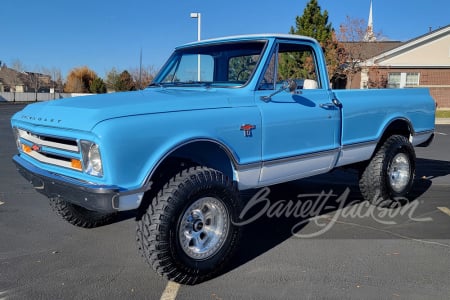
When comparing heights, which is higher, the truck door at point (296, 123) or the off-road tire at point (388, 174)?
the truck door at point (296, 123)

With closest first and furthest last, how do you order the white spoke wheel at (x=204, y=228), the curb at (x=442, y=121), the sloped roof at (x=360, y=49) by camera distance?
the white spoke wheel at (x=204, y=228) → the curb at (x=442, y=121) → the sloped roof at (x=360, y=49)

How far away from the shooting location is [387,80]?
2750 cm

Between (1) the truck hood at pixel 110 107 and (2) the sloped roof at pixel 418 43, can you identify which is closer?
(1) the truck hood at pixel 110 107

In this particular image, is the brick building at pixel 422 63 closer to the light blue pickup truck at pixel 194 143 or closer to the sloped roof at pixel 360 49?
the sloped roof at pixel 360 49

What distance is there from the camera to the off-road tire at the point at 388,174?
5785mm

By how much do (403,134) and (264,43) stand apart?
312 cm

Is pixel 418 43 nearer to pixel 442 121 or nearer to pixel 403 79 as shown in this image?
pixel 403 79

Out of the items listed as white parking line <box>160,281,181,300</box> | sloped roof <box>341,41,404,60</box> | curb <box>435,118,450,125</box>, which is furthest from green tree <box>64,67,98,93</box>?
white parking line <box>160,281,181,300</box>

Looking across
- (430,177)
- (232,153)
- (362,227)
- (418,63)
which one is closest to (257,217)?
(362,227)

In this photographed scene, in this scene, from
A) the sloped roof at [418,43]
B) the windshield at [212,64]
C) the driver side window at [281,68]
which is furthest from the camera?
the sloped roof at [418,43]

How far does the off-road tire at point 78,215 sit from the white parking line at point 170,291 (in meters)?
1.65

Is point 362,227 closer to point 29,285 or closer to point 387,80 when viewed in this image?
point 29,285

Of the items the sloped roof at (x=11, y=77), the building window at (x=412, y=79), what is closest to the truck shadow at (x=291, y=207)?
the building window at (x=412, y=79)

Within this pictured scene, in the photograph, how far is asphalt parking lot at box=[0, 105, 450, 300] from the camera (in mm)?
3473
